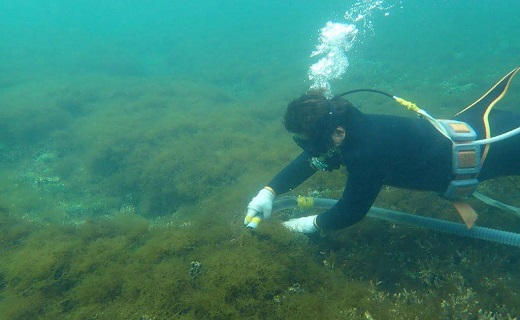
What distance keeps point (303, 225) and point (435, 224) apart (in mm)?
1734

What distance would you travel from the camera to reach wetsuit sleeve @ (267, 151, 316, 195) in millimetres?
4391

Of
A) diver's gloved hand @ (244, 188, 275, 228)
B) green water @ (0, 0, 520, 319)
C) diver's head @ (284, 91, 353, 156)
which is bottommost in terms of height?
green water @ (0, 0, 520, 319)

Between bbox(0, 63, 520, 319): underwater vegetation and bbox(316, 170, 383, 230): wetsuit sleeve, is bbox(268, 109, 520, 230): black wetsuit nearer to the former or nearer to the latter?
bbox(316, 170, 383, 230): wetsuit sleeve

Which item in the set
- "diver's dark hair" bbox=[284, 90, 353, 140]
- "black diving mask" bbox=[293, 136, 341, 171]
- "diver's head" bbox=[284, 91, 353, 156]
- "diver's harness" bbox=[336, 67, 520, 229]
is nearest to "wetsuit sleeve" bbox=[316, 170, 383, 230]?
"black diving mask" bbox=[293, 136, 341, 171]

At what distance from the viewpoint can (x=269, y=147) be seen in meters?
9.40

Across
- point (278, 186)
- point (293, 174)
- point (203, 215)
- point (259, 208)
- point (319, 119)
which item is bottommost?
point (203, 215)

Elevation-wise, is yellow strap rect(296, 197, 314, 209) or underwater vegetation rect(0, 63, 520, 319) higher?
yellow strap rect(296, 197, 314, 209)

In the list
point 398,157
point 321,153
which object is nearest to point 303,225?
point 321,153

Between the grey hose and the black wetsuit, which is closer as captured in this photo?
the black wetsuit

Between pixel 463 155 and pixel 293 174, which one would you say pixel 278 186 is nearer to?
pixel 293 174

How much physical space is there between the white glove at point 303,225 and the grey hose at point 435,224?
0.40m

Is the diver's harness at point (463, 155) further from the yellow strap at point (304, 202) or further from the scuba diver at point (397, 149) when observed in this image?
the yellow strap at point (304, 202)

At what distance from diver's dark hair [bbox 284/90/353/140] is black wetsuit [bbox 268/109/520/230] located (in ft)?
0.57

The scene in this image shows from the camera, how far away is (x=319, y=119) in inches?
127
